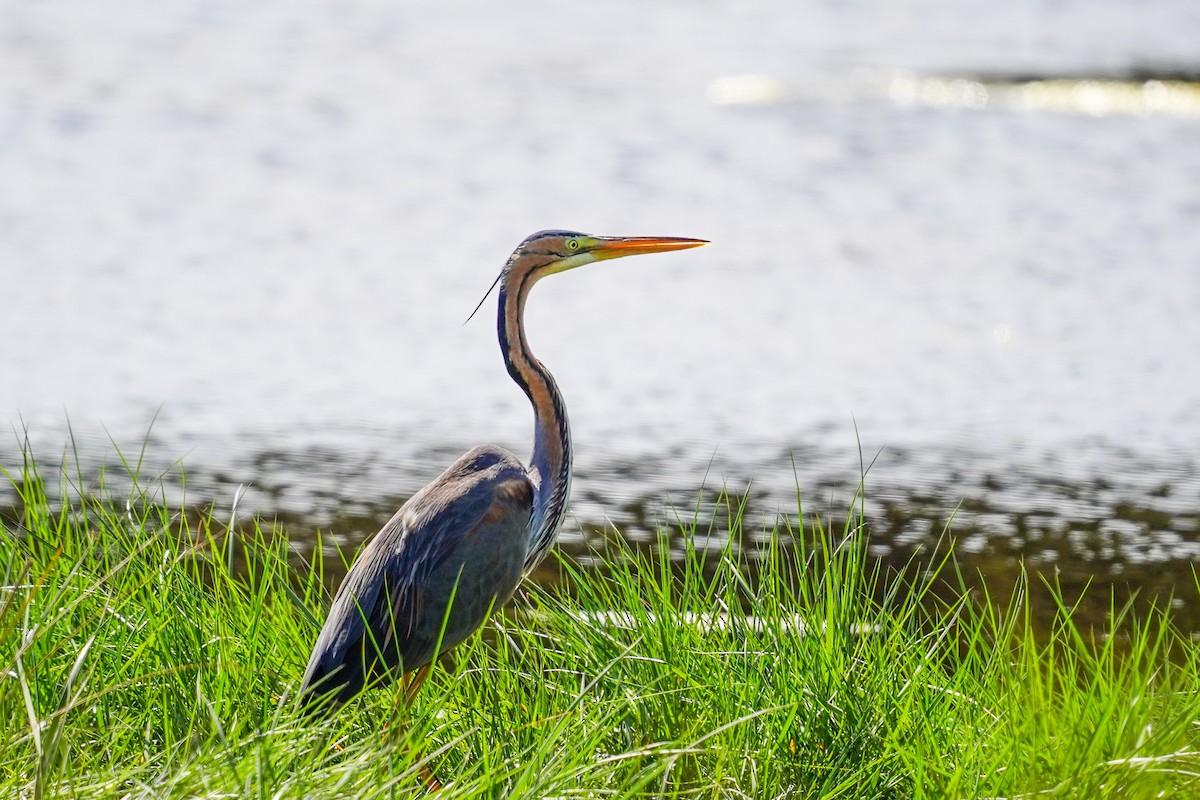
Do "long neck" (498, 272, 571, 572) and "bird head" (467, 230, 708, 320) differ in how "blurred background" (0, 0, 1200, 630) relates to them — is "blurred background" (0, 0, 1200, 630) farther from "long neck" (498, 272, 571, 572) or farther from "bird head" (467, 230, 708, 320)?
"bird head" (467, 230, 708, 320)

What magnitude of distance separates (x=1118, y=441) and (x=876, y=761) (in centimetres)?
439

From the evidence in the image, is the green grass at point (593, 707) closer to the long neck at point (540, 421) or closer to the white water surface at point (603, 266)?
the long neck at point (540, 421)

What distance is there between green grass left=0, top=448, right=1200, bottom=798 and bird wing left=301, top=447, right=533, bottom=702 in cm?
16

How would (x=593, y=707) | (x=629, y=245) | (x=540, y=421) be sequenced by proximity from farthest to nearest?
1. (x=629, y=245)
2. (x=540, y=421)
3. (x=593, y=707)

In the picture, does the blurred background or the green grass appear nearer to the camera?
the green grass

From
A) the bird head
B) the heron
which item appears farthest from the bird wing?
the bird head

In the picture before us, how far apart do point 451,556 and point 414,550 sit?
9cm

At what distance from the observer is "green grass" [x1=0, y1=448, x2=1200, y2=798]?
3055mm

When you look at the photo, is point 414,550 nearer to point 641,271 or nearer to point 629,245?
point 629,245

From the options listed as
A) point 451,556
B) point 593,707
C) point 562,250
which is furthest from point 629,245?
point 593,707

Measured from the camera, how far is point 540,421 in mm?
4273

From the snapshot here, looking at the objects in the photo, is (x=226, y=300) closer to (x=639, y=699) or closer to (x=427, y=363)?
(x=427, y=363)

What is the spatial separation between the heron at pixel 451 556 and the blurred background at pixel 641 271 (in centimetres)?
55

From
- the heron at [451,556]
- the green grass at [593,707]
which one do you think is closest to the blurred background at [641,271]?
the green grass at [593,707]
